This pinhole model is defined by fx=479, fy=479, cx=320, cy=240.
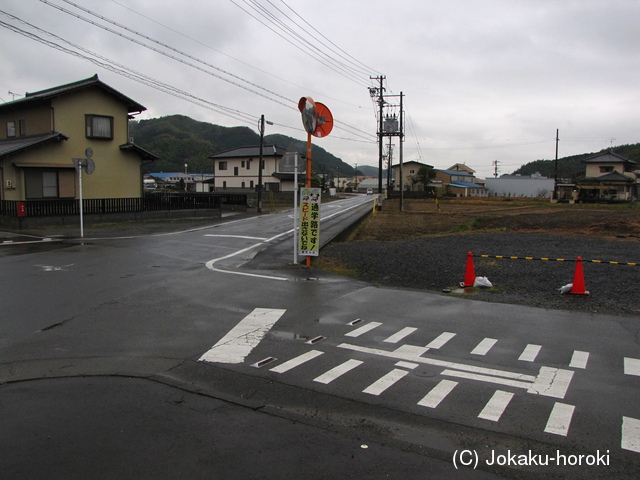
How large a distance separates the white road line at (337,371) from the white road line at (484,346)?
1.48 m

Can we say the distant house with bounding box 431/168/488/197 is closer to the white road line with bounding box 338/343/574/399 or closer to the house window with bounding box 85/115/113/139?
the house window with bounding box 85/115/113/139

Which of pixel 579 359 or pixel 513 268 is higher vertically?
pixel 513 268

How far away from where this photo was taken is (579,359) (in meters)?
5.56

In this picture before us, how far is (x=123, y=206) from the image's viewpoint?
24.8m

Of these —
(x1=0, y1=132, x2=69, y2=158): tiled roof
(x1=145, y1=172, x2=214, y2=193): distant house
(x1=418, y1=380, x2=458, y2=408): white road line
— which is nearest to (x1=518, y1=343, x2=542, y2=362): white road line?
(x1=418, y1=380, x2=458, y2=408): white road line

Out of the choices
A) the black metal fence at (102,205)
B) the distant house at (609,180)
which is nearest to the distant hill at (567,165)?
the distant house at (609,180)

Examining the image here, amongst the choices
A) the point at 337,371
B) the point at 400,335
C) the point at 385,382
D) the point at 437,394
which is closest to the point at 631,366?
the point at 437,394

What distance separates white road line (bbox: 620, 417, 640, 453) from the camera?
3.61 m

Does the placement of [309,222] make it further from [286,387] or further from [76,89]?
[76,89]

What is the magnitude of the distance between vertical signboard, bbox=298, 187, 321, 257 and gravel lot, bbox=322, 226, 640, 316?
1.12m

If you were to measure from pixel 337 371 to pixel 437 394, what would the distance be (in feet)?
3.54

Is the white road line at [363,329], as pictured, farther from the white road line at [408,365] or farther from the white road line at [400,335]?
the white road line at [408,365]

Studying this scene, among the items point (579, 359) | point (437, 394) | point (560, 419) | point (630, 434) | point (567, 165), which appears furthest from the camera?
point (567, 165)

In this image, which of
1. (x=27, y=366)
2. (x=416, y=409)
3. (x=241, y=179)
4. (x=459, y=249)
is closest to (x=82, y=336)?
(x=27, y=366)
